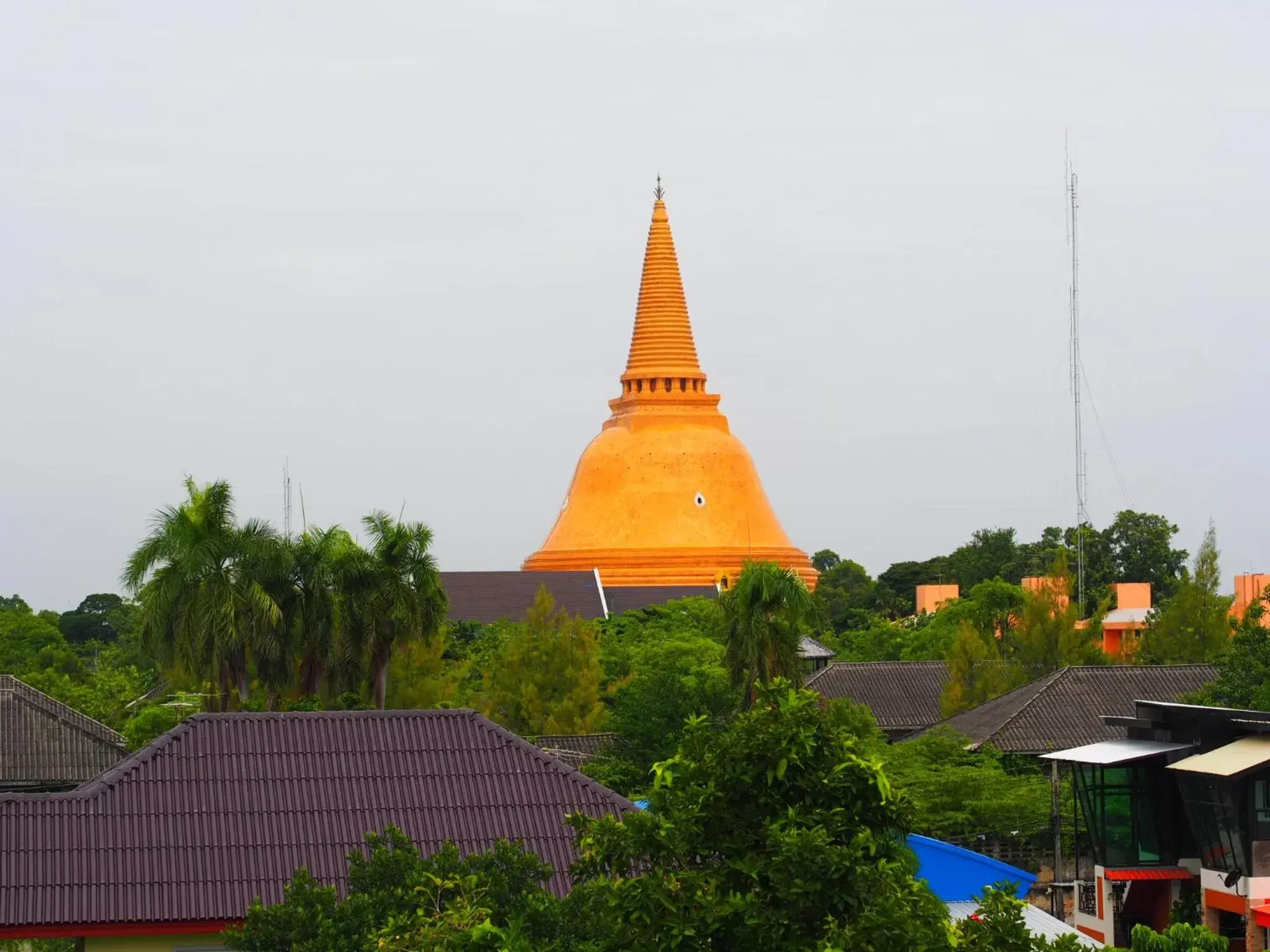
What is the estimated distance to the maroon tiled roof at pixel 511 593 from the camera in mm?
68625

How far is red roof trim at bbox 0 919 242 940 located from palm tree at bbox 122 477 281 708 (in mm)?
17014

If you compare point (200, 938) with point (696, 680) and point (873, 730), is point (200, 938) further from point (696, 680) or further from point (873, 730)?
point (696, 680)

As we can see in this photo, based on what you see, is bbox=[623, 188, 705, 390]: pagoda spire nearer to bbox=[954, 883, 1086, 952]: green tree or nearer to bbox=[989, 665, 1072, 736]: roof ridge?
bbox=[989, 665, 1072, 736]: roof ridge

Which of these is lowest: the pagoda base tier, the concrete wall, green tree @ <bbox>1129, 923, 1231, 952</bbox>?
green tree @ <bbox>1129, 923, 1231, 952</bbox>

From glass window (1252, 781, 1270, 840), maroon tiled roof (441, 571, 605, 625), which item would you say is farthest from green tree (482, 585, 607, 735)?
maroon tiled roof (441, 571, 605, 625)

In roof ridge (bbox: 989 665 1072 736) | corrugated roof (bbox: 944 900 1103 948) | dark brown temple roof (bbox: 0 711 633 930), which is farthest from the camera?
roof ridge (bbox: 989 665 1072 736)

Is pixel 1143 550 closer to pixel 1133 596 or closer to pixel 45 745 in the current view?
pixel 1133 596

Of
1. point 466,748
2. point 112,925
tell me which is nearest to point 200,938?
point 112,925

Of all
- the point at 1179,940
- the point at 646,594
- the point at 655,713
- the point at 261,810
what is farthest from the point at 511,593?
the point at 261,810

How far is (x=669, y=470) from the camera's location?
266 ft

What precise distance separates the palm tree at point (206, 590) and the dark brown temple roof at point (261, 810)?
51.0ft

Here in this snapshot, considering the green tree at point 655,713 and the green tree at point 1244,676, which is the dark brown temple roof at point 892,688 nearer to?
the green tree at point 655,713

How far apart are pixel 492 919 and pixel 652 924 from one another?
8.26ft

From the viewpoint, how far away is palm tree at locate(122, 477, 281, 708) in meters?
32.0
